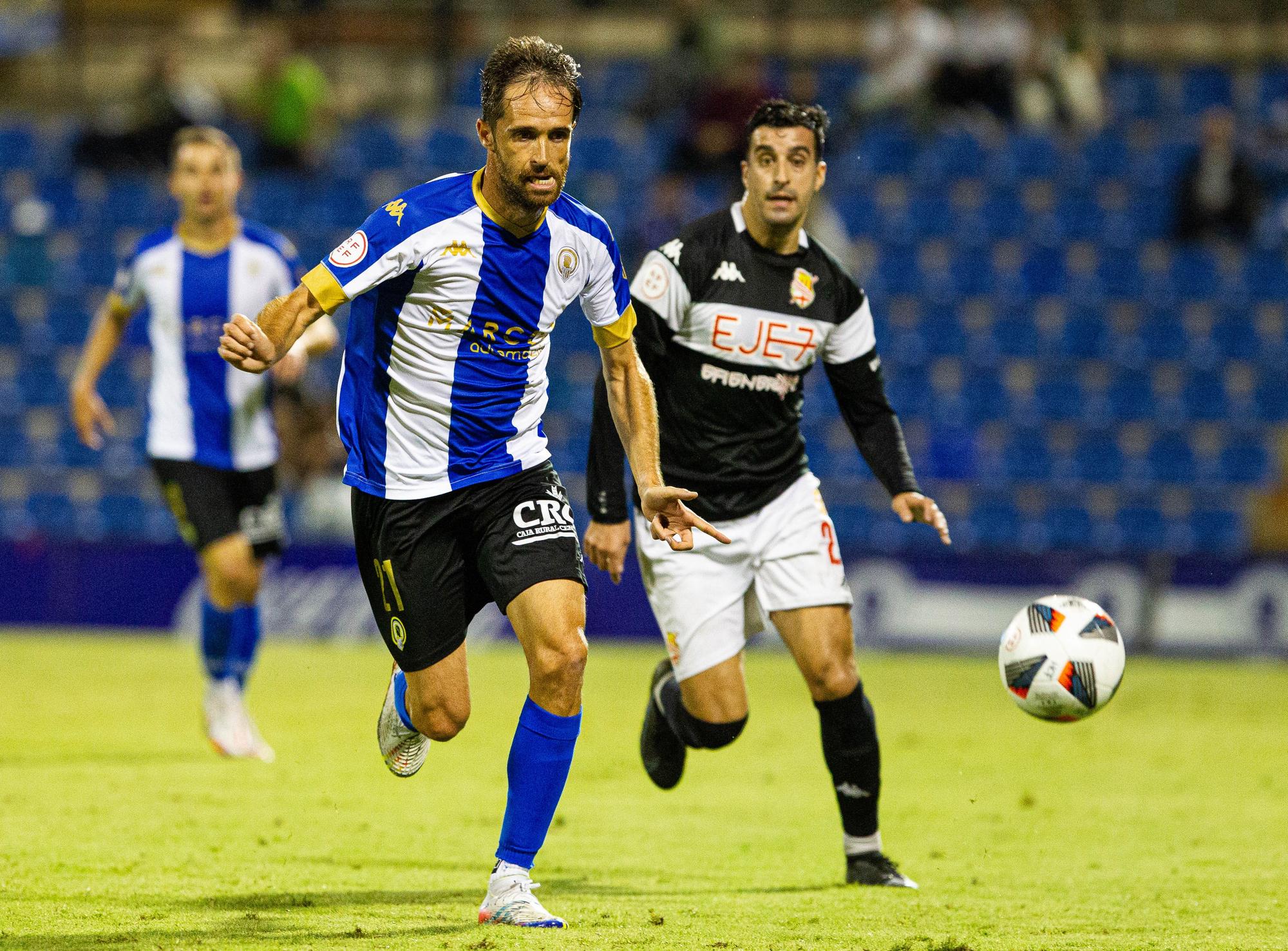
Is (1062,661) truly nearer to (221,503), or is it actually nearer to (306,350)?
(306,350)

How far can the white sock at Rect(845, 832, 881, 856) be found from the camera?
20.8ft

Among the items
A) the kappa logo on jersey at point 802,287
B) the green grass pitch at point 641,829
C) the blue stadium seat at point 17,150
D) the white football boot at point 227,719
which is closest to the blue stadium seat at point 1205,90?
the green grass pitch at point 641,829

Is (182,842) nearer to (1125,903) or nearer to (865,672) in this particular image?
(1125,903)

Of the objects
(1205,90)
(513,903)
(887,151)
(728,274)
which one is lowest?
(513,903)

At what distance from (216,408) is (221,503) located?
19.8 inches

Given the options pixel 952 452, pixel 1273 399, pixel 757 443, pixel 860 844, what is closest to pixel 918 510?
pixel 757 443

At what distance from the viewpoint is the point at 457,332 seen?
18.1 feet

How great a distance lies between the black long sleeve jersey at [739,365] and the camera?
260 inches

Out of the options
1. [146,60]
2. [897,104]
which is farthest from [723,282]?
[146,60]

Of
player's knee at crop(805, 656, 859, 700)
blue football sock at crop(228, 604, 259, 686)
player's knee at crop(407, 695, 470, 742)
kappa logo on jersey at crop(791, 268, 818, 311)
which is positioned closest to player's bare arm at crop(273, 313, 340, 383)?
blue football sock at crop(228, 604, 259, 686)

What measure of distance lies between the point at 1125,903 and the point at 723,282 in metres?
2.67

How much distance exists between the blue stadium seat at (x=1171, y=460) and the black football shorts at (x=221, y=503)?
34.7ft

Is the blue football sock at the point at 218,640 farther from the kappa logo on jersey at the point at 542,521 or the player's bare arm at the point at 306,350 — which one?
the kappa logo on jersey at the point at 542,521

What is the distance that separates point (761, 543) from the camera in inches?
264
